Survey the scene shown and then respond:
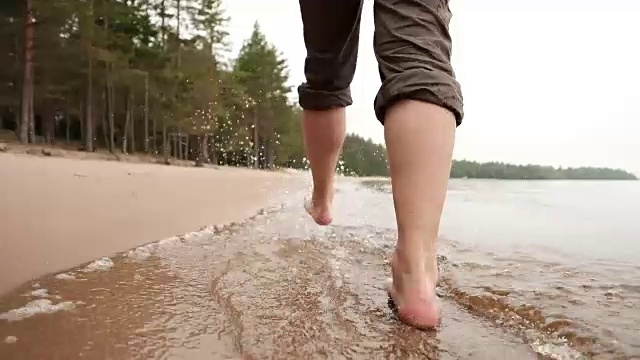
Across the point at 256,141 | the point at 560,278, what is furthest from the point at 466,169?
the point at 560,278

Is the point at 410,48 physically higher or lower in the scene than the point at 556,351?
higher

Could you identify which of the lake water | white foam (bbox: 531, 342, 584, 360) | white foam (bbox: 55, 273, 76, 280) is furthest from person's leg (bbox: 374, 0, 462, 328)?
white foam (bbox: 55, 273, 76, 280)

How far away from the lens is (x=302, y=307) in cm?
115

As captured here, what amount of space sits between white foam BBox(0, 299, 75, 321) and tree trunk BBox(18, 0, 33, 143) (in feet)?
55.6

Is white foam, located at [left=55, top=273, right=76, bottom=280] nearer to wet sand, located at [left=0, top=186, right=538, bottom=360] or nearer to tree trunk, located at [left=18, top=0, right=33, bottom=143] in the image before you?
wet sand, located at [left=0, top=186, right=538, bottom=360]

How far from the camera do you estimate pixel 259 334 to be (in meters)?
0.95

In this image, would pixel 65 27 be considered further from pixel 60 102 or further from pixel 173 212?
pixel 173 212

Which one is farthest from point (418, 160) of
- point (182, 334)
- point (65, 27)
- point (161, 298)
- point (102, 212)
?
point (65, 27)

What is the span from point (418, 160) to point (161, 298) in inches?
25.6

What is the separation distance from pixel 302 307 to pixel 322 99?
0.65 m

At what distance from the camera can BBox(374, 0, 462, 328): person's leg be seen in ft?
3.15

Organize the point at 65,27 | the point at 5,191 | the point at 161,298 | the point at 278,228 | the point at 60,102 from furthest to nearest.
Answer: the point at 60,102 < the point at 65,27 < the point at 278,228 < the point at 5,191 < the point at 161,298

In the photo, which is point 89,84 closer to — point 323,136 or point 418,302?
point 323,136

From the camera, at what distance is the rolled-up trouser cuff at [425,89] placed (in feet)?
3.23
